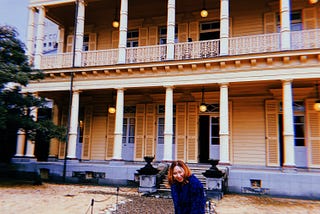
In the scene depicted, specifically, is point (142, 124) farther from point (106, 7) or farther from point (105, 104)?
point (106, 7)

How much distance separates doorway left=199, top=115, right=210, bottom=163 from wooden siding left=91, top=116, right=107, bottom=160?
Answer: 4.87 meters

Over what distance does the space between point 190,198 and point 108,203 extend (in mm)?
5801

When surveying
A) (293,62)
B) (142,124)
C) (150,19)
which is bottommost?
(142,124)

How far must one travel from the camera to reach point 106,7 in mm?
15523

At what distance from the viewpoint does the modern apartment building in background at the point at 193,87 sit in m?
11.0

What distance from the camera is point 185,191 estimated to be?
3.19 metres

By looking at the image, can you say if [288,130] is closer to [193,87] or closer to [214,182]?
[214,182]

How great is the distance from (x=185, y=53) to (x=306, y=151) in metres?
6.19

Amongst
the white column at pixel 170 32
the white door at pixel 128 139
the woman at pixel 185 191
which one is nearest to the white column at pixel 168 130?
the white column at pixel 170 32

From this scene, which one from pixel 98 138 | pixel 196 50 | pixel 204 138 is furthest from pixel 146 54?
pixel 98 138

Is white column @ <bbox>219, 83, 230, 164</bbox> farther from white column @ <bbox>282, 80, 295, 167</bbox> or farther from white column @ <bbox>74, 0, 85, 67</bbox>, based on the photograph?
white column @ <bbox>74, 0, 85, 67</bbox>

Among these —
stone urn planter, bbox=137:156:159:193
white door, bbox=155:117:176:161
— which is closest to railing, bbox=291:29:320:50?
white door, bbox=155:117:176:161

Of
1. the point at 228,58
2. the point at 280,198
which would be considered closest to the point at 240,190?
the point at 280,198

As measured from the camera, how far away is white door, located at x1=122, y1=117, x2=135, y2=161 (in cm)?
1509
